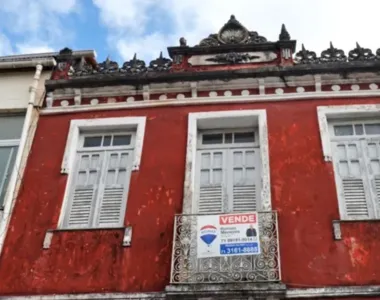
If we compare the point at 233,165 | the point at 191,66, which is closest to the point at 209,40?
the point at 191,66

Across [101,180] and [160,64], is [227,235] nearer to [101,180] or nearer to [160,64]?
[101,180]

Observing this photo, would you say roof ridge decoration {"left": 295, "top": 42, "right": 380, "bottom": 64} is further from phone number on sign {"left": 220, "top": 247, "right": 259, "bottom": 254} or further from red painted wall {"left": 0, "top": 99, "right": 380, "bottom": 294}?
phone number on sign {"left": 220, "top": 247, "right": 259, "bottom": 254}

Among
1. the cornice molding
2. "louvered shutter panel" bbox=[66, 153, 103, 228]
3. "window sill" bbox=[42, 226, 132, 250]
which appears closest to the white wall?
the cornice molding

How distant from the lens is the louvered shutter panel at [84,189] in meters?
10.8

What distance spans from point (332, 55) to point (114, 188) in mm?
5200

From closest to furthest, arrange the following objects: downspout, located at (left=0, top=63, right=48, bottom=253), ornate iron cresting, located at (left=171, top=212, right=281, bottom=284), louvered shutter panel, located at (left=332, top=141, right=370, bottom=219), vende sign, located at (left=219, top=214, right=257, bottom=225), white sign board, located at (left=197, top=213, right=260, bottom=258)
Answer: ornate iron cresting, located at (left=171, top=212, right=281, bottom=284), white sign board, located at (left=197, top=213, right=260, bottom=258), vende sign, located at (left=219, top=214, right=257, bottom=225), louvered shutter panel, located at (left=332, top=141, right=370, bottom=219), downspout, located at (left=0, top=63, right=48, bottom=253)

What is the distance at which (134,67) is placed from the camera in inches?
501

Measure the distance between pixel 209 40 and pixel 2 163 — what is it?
513 centimetres

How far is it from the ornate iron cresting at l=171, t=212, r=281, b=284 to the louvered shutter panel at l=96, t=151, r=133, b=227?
53.1 inches

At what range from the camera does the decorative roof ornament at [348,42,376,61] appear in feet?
39.4

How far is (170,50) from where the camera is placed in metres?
12.9

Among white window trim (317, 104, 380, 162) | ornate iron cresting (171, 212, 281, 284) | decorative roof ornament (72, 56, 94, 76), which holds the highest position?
decorative roof ornament (72, 56, 94, 76)

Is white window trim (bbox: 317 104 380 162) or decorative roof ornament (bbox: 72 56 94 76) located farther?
decorative roof ornament (bbox: 72 56 94 76)

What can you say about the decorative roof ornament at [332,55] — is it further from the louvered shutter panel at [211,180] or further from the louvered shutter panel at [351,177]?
the louvered shutter panel at [211,180]
